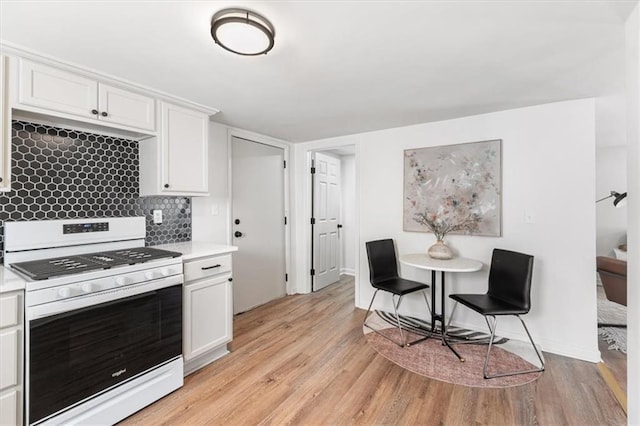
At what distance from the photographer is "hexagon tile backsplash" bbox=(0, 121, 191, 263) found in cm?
184

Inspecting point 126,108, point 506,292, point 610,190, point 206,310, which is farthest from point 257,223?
point 610,190

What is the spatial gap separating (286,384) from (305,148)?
2.93 metres

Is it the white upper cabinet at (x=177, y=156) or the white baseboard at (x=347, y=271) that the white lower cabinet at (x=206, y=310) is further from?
the white baseboard at (x=347, y=271)

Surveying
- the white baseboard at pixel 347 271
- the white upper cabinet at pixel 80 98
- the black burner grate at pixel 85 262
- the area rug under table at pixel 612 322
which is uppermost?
the white upper cabinet at pixel 80 98

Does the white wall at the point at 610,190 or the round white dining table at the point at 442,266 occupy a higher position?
the white wall at the point at 610,190

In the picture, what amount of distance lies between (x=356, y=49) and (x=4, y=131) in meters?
2.05

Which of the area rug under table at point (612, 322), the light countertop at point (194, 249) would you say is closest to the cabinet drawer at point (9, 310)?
the light countertop at point (194, 249)

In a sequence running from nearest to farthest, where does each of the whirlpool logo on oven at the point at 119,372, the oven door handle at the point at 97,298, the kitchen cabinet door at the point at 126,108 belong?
the oven door handle at the point at 97,298 < the whirlpool logo on oven at the point at 119,372 < the kitchen cabinet door at the point at 126,108

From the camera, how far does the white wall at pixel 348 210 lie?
5277 millimetres

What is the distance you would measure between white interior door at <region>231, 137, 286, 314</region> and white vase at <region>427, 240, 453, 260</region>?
203 cm

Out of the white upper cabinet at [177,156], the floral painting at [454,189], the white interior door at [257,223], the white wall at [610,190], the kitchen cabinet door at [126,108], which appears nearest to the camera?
the kitchen cabinet door at [126,108]

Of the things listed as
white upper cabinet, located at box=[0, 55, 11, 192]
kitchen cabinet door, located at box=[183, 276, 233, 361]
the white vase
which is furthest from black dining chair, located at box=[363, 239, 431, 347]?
white upper cabinet, located at box=[0, 55, 11, 192]

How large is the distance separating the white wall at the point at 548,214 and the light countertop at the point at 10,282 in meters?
3.26

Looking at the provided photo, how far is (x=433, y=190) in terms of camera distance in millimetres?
3061
